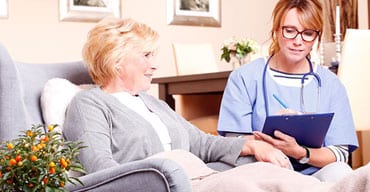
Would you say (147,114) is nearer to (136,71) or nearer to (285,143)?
(136,71)

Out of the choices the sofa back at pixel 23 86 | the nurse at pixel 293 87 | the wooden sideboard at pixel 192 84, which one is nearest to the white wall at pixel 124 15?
the wooden sideboard at pixel 192 84

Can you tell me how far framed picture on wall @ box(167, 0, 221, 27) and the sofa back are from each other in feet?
12.1

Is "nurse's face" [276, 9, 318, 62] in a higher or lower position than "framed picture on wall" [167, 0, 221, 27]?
lower

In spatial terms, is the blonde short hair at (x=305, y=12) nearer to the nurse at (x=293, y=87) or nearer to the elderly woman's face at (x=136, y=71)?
the nurse at (x=293, y=87)

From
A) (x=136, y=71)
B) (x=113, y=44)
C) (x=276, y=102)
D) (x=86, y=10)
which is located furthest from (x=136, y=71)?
(x=86, y=10)

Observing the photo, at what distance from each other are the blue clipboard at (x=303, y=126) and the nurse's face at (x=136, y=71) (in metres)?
0.42

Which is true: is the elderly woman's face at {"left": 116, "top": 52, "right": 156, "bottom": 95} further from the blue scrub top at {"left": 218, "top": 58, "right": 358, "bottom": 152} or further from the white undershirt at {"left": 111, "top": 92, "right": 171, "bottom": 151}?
the blue scrub top at {"left": 218, "top": 58, "right": 358, "bottom": 152}

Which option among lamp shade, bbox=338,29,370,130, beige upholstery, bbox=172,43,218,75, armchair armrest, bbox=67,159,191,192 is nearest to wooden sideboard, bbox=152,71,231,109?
beige upholstery, bbox=172,43,218,75

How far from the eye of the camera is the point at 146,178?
4.68 ft

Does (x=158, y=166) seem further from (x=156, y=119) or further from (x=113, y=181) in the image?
(x=156, y=119)

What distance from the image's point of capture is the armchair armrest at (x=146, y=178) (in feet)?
4.63

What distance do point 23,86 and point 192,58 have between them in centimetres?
301

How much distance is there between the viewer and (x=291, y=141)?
6.70ft

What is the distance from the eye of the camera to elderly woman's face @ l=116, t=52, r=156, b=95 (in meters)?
2.08
